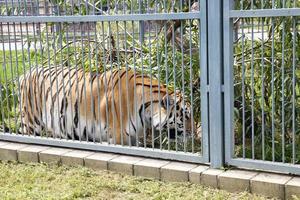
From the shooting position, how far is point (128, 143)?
17.1ft

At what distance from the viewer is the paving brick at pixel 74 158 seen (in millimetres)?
5078

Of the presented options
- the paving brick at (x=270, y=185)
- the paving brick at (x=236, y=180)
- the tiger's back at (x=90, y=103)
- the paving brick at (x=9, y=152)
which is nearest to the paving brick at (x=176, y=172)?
the paving brick at (x=236, y=180)

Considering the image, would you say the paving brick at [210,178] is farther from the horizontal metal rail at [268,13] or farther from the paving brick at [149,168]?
the horizontal metal rail at [268,13]

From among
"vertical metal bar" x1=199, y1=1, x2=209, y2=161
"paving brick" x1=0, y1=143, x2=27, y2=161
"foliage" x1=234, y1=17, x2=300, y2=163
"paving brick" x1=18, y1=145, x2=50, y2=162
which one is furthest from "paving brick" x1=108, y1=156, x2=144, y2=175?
"paving brick" x1=0, y1=143, x2=27, y2=161

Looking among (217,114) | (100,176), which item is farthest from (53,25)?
(217,114)

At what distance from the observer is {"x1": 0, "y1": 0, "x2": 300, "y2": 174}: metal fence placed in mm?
4367

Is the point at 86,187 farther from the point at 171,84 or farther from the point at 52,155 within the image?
the point at 171,84

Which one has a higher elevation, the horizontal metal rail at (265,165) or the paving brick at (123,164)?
Answer: the horizontal metal rail at (265,165)

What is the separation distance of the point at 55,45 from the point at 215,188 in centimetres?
216

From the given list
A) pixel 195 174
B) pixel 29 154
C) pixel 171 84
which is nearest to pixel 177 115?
pixel 171 84

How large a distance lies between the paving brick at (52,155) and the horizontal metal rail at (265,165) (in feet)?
5.26

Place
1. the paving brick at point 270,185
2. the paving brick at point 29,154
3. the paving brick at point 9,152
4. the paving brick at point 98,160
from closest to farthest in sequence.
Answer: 1. the paving brick at point 270,185
2. the paving brick at point 98,160
3. the paving brick at point 29,154
4. the paving brick at point 9,152

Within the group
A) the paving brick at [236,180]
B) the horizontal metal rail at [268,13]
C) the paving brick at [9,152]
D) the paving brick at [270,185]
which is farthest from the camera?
the paving brick at [9,152]

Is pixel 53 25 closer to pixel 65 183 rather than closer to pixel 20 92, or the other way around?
pixel 20 92
